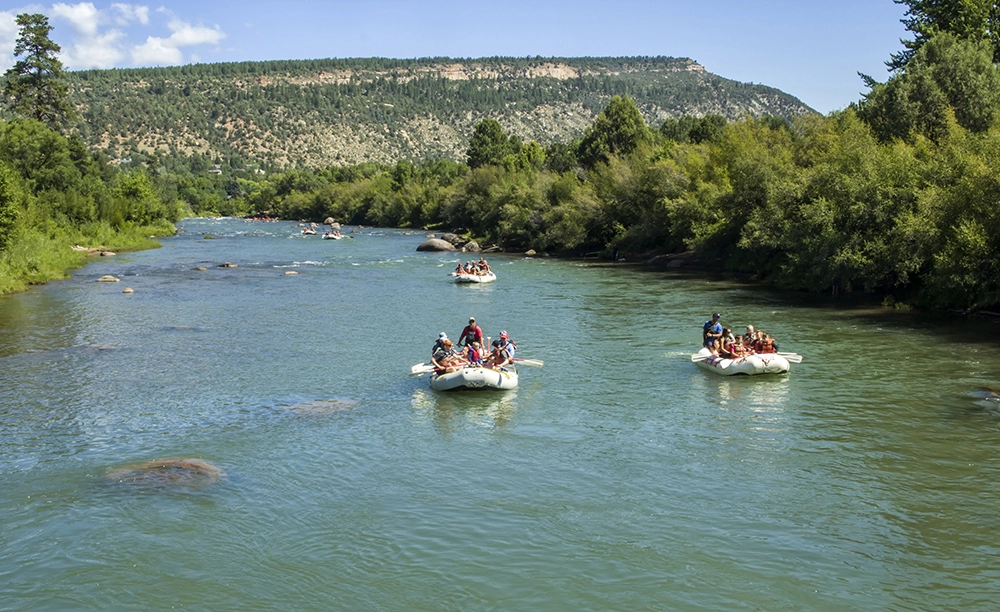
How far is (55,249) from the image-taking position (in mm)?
63094

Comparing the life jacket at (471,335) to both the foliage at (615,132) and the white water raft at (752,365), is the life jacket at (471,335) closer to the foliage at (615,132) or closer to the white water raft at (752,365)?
the white water raft at (752,365)

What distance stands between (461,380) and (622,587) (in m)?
12.9

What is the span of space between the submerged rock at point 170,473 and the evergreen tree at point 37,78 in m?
81.9

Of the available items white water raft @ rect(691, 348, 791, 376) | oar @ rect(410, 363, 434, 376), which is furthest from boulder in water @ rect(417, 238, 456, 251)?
white water raft @ rect(691, 348, 791, 376)

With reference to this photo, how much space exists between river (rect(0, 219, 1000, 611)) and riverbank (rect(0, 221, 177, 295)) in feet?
56.2

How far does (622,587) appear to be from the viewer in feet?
47.0

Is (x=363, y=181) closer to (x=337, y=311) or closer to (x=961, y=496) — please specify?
(x=337, y=311)

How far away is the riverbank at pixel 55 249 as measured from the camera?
5247 centimetres

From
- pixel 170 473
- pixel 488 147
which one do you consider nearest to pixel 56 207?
pixel 488 147

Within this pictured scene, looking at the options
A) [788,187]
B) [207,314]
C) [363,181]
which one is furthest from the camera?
[363,181]

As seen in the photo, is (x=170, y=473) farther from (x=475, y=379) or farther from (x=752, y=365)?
(x=752, y=365)

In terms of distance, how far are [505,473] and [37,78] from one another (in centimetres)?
8778

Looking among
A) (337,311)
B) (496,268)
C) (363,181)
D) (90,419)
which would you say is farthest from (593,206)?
(363,181)

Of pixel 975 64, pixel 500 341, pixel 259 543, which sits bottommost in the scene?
pixel 259 543
